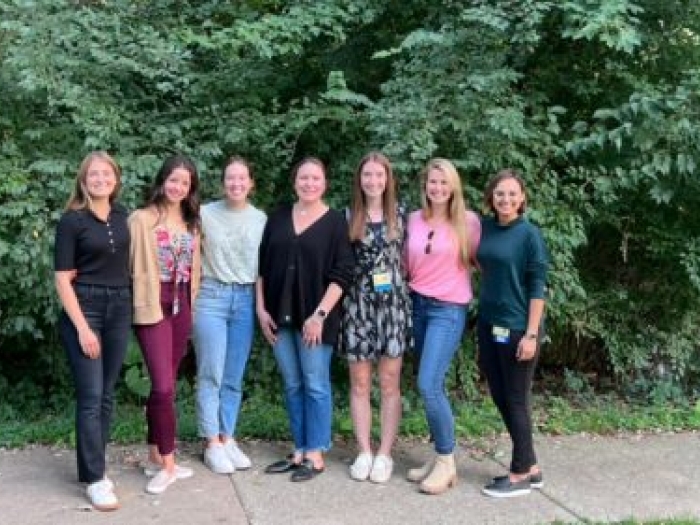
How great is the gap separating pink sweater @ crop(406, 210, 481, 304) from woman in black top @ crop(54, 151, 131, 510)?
1.56m

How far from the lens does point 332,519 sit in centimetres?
462

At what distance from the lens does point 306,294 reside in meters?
5.05

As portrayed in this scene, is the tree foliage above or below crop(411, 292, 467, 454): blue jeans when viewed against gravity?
above

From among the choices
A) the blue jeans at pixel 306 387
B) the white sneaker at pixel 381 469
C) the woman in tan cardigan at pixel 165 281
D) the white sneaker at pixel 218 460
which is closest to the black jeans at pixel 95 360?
the woman in tan cardigan at pixel 165 281

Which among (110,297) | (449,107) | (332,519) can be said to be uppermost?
(449,107)

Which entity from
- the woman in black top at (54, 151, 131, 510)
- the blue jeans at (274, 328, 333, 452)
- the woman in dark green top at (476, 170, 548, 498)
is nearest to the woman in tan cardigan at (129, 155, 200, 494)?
the woman in black top at (54, 151, 131, 510)

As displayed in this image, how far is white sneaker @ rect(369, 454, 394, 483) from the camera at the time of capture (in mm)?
5159

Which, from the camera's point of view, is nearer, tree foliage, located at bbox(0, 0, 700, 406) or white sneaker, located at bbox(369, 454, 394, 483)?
white sneaker, located at bbox(369, 454, 394, 483)

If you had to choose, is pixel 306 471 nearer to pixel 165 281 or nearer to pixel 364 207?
pixel 165 281

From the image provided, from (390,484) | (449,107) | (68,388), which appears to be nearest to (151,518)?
(390,484)

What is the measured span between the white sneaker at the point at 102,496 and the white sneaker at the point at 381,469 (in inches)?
56.1

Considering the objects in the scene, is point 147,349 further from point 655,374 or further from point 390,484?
point 655,374

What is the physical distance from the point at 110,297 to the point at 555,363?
4.21 metres

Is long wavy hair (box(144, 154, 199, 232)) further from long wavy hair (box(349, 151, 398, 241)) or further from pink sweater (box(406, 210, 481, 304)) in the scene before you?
pink sweater (box(406, 210, 481, 304))
